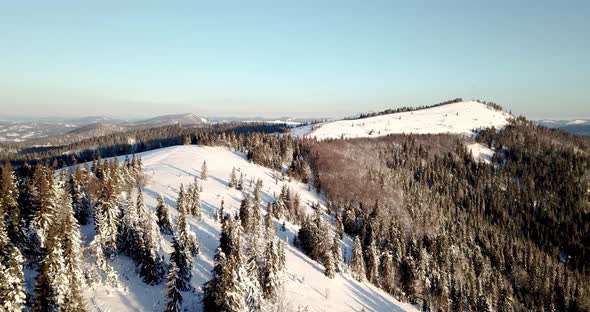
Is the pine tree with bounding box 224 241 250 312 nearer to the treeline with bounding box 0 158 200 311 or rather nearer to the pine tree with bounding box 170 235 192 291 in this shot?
the treeline with bounding box 0 158 200 311

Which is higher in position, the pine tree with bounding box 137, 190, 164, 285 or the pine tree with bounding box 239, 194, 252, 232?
the pine tree with bounding box 137, 190, 164, 285

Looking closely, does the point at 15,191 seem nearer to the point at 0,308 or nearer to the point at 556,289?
the point at 0,308

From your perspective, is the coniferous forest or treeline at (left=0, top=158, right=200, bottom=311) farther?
the coniferous forest

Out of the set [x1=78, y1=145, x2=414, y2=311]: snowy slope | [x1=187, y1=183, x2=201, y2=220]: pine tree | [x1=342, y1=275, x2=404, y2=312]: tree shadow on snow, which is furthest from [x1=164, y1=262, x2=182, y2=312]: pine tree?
[x1=187, y1=183, x2=201, y2=220]: pine tree

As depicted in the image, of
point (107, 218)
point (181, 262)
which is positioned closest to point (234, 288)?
point (181, 262)

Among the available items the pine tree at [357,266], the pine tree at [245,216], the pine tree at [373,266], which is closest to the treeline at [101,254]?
the pine tree at [245,216]

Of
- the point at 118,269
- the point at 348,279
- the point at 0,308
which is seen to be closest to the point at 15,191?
the point at 118,269

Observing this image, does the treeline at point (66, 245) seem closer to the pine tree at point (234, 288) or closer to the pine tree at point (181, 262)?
the pine tree at point (181, 262)
